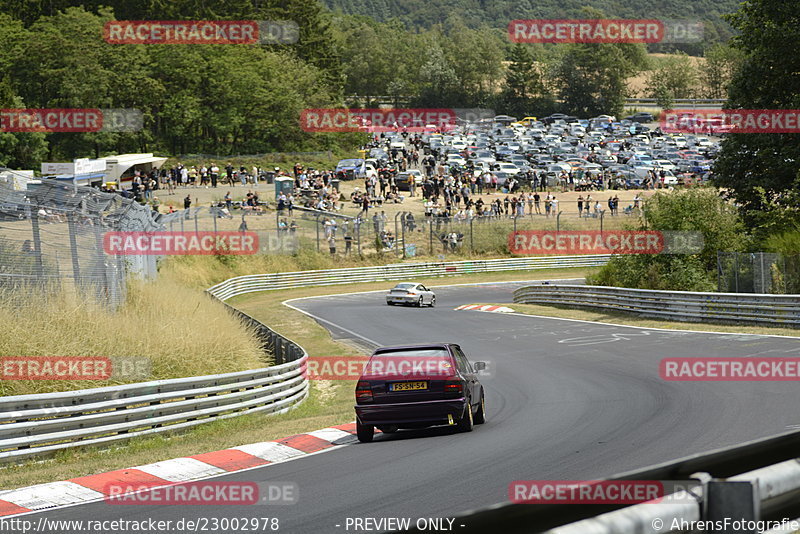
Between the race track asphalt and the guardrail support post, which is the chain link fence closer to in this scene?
the race track asphalt

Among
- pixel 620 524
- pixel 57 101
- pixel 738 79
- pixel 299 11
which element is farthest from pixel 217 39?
pixel 620 524

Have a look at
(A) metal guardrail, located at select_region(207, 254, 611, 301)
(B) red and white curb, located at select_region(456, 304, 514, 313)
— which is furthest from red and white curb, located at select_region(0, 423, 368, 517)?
(A) metal guardrail, located at select_region(207, 254, 611, 301)

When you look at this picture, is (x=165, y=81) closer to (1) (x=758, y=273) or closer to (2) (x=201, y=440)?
(1) (x=758, y=273)

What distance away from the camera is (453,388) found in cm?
1307

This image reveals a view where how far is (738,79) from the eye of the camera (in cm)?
3634

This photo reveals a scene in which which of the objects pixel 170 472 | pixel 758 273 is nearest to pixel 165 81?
pixel 758 273

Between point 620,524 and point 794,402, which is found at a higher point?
point 620,524

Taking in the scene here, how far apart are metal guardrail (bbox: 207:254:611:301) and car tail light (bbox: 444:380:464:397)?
33.4 m

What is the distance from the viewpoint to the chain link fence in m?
27.2

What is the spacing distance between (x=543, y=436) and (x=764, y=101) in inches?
1072

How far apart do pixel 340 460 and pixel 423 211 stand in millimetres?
50825

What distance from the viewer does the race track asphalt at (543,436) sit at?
8812 mm

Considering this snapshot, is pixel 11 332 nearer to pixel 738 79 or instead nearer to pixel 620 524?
pixel 620 524

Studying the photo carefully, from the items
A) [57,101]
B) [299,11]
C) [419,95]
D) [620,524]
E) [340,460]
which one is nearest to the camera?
[620,524]
